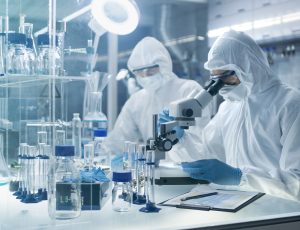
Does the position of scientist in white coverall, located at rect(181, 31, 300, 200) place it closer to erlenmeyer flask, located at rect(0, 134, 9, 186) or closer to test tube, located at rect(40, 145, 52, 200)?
test tube, located at rect(40, 145, 52, 200)

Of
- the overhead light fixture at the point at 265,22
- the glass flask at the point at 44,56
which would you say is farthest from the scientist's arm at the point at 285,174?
the overhead light fixture at the point at 265,22

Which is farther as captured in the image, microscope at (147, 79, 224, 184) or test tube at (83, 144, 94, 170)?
test tube at (83, 144, 94, 170)

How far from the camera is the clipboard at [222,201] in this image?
1301 millimetres

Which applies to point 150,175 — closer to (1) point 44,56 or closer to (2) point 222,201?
(2) point 222,201

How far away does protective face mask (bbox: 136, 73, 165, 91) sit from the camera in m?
2.82

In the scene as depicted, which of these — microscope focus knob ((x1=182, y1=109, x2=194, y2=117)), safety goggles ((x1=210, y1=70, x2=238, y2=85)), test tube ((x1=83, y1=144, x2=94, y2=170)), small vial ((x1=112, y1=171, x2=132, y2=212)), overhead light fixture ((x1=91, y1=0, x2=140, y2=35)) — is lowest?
small vial ((x1=112, y1=171, x2=132, y2=212))

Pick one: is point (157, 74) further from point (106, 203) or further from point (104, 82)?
point (106, 203)

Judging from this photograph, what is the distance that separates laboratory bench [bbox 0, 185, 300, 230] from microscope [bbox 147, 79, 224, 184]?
237 millimetres

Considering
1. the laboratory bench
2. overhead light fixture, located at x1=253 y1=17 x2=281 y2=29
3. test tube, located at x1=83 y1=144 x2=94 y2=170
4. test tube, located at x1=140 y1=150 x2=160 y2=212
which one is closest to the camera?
the laboratory bench

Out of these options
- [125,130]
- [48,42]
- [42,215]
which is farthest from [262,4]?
[42,215]

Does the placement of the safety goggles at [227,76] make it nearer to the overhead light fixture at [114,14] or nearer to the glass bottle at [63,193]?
the overhead light fixture at [114,14]

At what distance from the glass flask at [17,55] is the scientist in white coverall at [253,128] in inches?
30.6

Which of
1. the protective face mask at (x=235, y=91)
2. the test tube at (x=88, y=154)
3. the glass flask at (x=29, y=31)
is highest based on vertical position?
the glass flask at (x=29, y=31)

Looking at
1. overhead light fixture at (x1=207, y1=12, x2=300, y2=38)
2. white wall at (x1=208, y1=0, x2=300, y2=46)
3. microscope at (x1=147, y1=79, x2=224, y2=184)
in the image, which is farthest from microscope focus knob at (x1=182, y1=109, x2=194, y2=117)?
white wall at (x1=208, y1=0, x2=300, y2=46)
